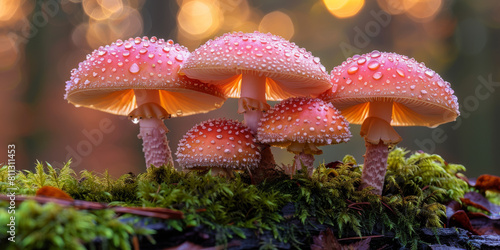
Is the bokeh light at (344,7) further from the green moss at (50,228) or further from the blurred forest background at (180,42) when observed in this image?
the green moss at (50,228)

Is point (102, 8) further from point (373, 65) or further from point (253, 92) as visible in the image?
point (373, 65)

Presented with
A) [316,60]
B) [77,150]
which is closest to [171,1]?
[77,150]

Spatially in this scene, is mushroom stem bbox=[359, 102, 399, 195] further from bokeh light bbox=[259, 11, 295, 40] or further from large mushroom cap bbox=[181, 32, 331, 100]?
bokeh light bbox=[259, 11, 295, 40]

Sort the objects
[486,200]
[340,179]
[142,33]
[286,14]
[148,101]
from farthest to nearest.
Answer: [286,14], [142,33], [486,200], [148,101], [340,179]

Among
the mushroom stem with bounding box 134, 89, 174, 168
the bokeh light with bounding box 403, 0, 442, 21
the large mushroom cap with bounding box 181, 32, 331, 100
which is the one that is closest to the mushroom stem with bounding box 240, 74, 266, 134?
the large mushroom cap with bounding box 181, 32, 331, 100

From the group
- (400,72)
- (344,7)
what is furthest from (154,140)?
(344,7)

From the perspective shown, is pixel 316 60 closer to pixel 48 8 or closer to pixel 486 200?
pixel 486 200
